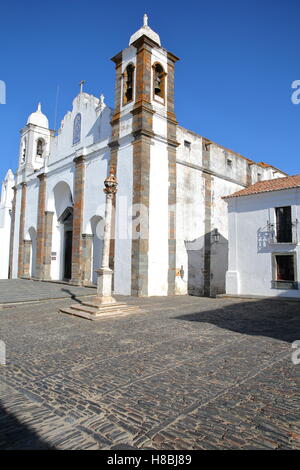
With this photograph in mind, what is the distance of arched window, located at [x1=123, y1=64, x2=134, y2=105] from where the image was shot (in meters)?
14.9

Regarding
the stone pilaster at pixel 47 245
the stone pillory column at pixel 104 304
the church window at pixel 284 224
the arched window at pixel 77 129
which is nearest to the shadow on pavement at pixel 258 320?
the stone pillory column at pixel 104 304

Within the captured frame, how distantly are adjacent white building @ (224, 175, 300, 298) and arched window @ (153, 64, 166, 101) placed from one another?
6299mm

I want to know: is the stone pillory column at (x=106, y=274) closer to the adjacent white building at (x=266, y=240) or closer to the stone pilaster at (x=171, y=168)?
the stone pilaster at (x=171, y=168)

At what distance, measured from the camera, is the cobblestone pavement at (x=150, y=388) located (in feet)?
8.08

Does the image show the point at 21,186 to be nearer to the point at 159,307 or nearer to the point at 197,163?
the point at 197,163

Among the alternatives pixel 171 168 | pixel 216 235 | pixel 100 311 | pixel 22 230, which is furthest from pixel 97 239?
pixel 22 230

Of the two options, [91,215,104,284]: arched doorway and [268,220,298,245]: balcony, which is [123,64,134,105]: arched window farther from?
[268,220,298,245]: balcony

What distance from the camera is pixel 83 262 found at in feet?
54.3

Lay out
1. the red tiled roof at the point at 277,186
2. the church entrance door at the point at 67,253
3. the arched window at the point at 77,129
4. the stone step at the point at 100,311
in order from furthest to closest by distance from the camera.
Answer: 1. the church entrance door at the point at 67,253
2. the arched window at the point at 77,129
3. the red tiled roof at the point at 277,186
4. the stone step at the point at 100,311

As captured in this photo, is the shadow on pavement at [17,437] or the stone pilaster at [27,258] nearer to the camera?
the shadow on pavement at [17,437]

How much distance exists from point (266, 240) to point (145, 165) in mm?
6470

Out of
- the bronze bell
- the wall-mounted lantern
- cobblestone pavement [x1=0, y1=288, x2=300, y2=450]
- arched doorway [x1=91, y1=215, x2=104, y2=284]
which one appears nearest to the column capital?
arched doorway [x1=91, y1=215, x2=104, y2=284]

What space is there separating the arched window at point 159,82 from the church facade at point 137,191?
6 cm

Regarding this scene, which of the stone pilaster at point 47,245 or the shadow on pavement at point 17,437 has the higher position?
the stone pilaster at point 47,245
